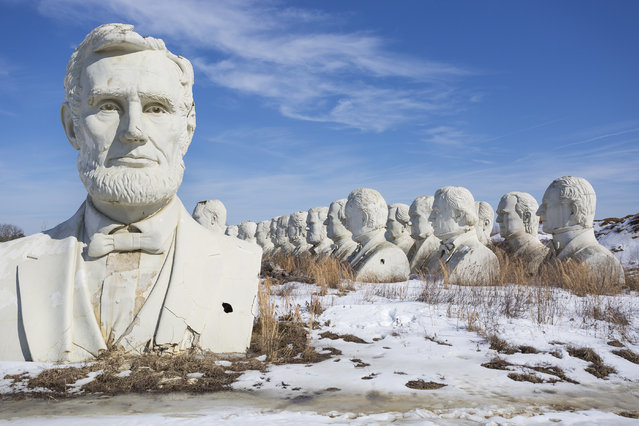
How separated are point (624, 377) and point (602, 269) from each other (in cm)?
535

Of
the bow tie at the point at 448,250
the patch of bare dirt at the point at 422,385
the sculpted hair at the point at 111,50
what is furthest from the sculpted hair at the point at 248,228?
the patch of bare dirt at the point at 422,385

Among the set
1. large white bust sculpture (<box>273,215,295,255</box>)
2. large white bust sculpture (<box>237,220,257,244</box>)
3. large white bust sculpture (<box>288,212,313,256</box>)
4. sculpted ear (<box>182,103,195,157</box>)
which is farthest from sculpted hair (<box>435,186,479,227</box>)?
large white bust sculpture (<box>237,220,257,244</box>)

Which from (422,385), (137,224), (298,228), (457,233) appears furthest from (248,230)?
(422,385)

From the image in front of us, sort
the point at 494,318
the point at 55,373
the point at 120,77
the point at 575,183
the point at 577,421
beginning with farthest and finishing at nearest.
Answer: the point at 575,183 < the point at 494,318 < the point at 120,77 < the point at 55,373 < the point at 577,421

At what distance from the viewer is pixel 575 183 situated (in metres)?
10.0

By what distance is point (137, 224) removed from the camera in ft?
12.5

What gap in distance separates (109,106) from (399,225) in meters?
11.6

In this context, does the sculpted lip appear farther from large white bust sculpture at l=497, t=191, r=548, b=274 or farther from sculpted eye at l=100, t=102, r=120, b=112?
large white bust sculpture at l=497, t=191, r=548, b=274

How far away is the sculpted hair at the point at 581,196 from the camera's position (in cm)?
989

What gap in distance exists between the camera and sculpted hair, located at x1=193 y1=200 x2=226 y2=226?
45.6 ft

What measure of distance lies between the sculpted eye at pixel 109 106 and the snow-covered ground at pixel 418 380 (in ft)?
6.05

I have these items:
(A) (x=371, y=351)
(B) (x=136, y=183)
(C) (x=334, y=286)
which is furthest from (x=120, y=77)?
(C) (x=334, y=286)

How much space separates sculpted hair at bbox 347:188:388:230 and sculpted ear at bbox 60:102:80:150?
7.93 meters

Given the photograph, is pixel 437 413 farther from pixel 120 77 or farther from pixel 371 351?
pixel 120 77
